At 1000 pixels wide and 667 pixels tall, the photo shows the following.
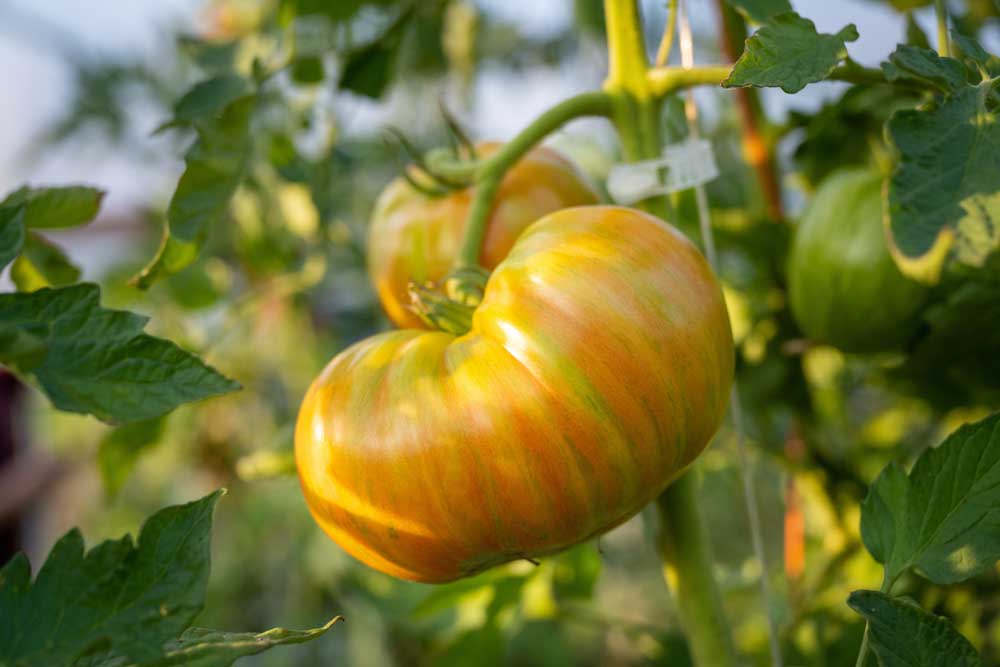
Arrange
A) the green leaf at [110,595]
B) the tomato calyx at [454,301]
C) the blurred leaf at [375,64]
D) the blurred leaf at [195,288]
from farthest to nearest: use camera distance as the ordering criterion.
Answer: the blurred leaf at [195,288], the blurred leaf at [375,64], the tomato calyx at [454,301], the green leaf at [110,595]

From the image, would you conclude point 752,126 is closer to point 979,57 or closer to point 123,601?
point 979,57

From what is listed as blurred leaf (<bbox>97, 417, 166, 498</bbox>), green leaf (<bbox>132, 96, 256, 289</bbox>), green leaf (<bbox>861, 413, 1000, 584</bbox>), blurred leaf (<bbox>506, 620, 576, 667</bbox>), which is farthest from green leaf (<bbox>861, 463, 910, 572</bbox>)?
blurred leaf (<bbox>506, 620, 576, 667</bbox>)

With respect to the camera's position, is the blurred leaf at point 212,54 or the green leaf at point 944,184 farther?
the blurred leaf at point 212,54

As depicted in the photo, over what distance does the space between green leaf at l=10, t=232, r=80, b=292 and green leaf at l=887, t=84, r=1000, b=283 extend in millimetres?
382

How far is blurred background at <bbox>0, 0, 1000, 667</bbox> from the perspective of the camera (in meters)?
0.64

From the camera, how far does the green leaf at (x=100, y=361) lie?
305 millimetres

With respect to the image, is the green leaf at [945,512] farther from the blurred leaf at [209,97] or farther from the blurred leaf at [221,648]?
the blurred leaf at [209,97]

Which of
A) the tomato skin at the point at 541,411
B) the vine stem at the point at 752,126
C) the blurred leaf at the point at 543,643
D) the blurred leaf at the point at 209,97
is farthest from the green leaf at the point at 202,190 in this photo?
the blurred leaf at the point at 543,643

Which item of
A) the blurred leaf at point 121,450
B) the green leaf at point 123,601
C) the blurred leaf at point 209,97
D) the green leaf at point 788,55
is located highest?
the green leaf at point 788,55

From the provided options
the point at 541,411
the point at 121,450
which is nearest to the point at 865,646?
the point at 541,411

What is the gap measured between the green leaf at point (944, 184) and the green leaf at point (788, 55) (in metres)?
0.03

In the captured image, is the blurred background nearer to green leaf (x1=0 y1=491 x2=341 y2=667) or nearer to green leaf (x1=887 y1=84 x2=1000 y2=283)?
green leaf (x1=887 y1=84 x2=1000 y2=283)

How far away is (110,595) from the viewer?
11.5 inches

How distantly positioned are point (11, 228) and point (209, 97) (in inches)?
8.2
